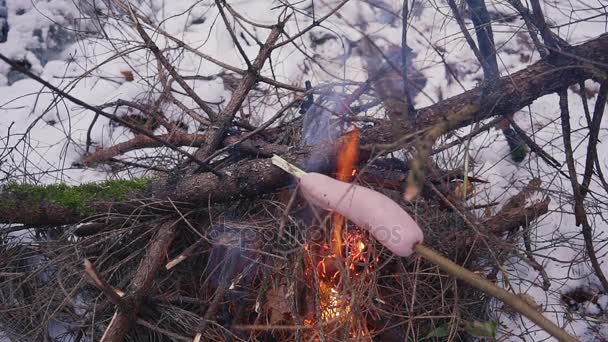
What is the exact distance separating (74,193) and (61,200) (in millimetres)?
52

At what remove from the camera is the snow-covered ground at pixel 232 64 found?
7.62 feet

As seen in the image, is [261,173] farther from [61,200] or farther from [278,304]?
[61,200]

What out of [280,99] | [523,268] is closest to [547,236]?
[523,268]

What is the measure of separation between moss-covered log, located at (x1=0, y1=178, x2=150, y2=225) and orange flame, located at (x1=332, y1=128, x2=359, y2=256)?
741 mm

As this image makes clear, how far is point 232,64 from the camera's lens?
104 inches

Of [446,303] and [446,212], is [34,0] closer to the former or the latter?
[446,212]

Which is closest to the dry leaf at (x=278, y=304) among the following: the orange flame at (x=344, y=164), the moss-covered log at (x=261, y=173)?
the orange flame at (x=344, y=164)

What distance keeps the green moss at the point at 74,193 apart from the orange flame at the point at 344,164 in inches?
29.3

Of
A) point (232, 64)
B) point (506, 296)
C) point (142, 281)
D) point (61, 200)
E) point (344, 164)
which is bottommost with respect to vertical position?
point (142, 281)

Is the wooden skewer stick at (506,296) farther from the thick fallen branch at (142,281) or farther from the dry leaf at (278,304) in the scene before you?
the thick fallen branch at (142,281)

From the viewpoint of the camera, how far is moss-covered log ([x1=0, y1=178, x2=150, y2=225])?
1.96m

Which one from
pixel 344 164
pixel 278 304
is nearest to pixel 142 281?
pixel 278 304

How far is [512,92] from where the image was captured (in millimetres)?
1700

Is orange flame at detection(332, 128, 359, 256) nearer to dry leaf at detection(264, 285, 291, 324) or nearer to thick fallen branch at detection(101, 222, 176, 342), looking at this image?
dry leaf at detection(264, 285, 291, 324)
